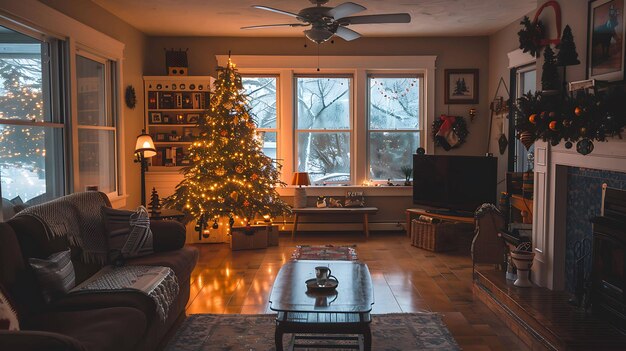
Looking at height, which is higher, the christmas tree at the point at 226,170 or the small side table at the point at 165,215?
the christmas tree at the point at 226,170

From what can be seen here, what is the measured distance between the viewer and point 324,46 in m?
7.84

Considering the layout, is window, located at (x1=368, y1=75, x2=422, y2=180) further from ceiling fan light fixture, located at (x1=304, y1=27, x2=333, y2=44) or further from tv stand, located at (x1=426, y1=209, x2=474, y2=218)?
ceiling fan light fixture, located at (x1=304, y1=27, x2=333, y2=44)

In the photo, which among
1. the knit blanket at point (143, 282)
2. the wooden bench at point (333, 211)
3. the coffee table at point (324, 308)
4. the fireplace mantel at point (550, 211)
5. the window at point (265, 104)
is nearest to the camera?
the coffee table at point (324, 308)

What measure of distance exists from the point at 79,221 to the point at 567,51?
3.70m

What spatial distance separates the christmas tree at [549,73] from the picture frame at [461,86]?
3.56 meters

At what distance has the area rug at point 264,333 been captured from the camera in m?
3.70

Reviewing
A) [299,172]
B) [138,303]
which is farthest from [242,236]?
→ [138,303]

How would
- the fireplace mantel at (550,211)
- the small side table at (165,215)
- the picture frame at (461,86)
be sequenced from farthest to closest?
the picture frame at (461,86) < the small side table at (165,215) < the fireplace mantel at (550,211)

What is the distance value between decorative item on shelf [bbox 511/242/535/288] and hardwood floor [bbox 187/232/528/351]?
36 cm

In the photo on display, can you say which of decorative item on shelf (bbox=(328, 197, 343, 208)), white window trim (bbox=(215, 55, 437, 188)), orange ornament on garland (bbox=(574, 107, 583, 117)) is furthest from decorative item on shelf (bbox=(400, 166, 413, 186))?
orange ornament on garland (bbox=(574, 107, 583, 117))

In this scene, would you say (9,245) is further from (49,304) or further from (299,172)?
(299,172)

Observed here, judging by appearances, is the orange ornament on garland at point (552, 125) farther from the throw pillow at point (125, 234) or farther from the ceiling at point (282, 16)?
the throw pillow at point (125, 234)

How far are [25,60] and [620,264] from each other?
15.2 ft

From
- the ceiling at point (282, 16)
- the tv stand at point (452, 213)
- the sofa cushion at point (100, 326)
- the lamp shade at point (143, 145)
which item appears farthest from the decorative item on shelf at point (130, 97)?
the sofa cushion at point (100, 326)
